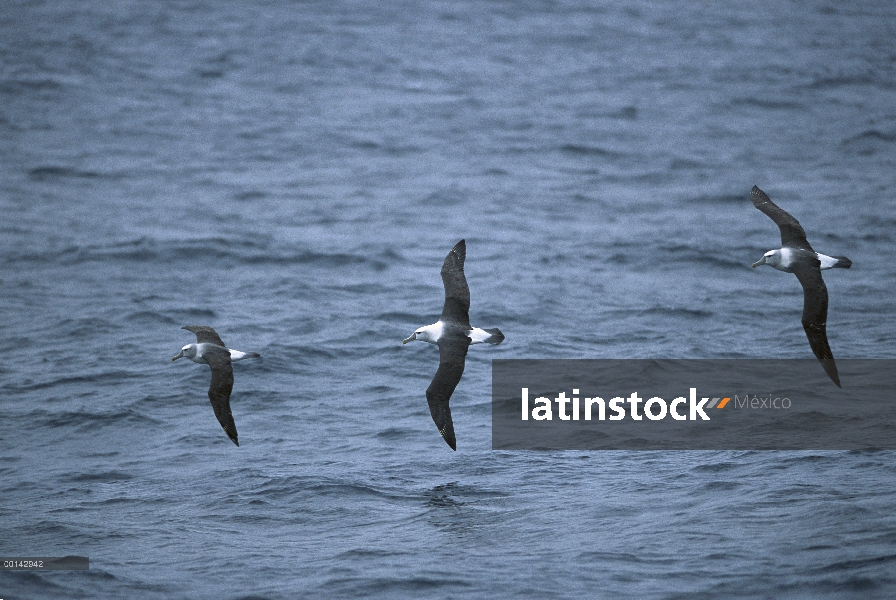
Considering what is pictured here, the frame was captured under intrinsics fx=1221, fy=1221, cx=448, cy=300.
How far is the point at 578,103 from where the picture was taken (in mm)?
42969

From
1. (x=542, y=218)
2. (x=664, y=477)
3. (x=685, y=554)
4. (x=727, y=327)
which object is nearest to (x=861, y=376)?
(x=727, y=327)

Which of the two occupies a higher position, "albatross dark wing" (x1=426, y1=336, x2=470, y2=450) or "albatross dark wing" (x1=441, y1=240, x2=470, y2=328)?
"albatross dark wing" (x1=441, y1=240, x2=470, y2=328)

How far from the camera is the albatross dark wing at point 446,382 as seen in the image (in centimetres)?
1631

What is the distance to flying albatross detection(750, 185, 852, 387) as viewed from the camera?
644 inches

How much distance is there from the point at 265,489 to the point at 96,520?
7.58ft

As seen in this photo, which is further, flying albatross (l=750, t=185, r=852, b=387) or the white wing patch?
the white wing patch

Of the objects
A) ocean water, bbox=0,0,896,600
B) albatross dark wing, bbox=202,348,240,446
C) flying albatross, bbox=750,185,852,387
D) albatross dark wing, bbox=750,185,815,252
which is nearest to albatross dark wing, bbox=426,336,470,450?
ocean water, bbox=0,0,896,600

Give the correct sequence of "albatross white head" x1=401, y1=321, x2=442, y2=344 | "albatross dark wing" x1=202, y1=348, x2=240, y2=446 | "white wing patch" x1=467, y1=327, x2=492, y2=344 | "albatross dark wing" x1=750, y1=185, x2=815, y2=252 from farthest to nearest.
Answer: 1. "albatross dark wing" x1=750, y1=185, x2=815, y2=252
2. "albatross white head" x1=401, y1=321, x2=442, y2=344
3. "white wing patch" x1=467, y1=327, x2=492, y2=344
4. "albatross dark wing" x1=202, y1=348, x2=240, y2=446

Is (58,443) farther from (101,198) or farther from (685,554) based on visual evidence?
(101,198)

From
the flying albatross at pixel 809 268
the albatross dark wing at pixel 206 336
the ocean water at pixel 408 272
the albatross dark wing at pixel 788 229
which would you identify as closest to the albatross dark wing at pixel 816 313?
the flying albatross at pixel 809 268

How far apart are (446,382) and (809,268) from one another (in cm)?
531

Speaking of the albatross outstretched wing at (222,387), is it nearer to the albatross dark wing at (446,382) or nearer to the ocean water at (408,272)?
the ocean water at (408,272)

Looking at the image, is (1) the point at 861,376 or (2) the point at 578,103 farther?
(2) the point at 578,103

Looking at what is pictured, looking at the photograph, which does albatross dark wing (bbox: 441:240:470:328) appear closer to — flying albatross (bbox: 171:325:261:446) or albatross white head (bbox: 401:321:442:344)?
albatross white head (bbox: 401:321:442:344)
